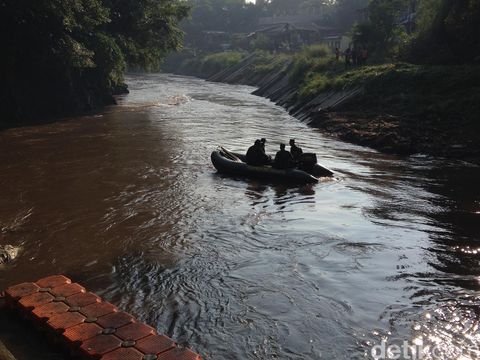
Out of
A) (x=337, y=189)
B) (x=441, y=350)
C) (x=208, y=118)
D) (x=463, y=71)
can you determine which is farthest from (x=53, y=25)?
(x=441, y=350)

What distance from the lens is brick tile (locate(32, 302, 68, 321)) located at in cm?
622

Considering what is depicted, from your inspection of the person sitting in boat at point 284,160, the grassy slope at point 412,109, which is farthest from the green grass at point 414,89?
the person sitting in boat at point 284,160

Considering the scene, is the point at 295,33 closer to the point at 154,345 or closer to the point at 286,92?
the point at 286,92

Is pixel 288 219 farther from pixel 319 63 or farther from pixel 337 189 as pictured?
pixel 319 63

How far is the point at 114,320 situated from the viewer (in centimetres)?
615

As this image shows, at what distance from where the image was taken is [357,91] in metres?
25.7

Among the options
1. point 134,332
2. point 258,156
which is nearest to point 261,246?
point 134,332

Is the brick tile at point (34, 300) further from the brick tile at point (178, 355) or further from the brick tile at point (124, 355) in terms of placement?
the brick tile at point (178, 355)

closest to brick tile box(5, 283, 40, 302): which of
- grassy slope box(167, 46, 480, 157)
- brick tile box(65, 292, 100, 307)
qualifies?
brick tile box(65, 292, 100, 307)

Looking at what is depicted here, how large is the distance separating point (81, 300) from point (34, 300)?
62 centimetres

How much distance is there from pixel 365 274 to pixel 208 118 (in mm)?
20893

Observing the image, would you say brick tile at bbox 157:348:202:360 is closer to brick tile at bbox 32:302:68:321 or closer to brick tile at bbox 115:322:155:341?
brick tile at bbox 115:322:155:341

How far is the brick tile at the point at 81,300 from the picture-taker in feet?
21.5

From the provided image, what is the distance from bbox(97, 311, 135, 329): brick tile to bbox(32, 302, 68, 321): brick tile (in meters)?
0.59
